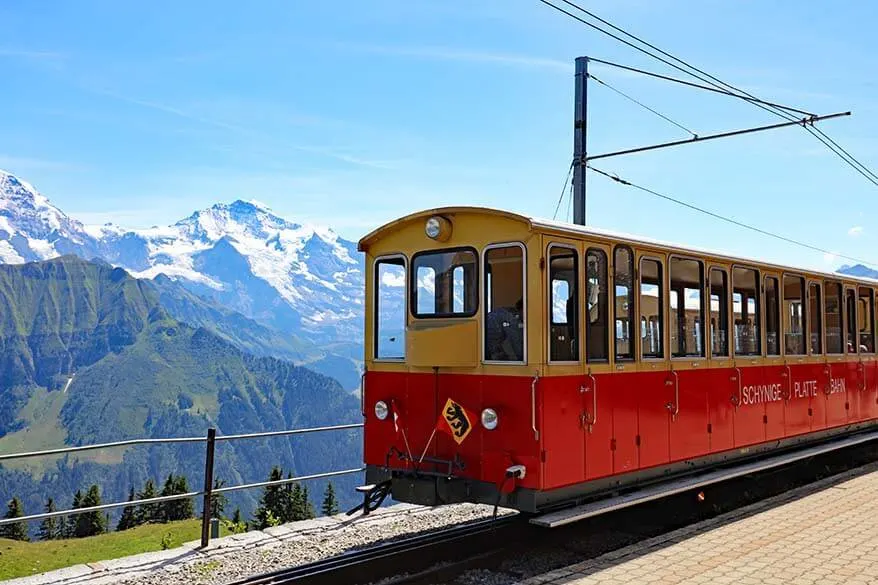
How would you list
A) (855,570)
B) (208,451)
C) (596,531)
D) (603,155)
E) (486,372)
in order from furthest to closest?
(603,155) → (596,531) → (208,451) → (486,372) → (855,570)

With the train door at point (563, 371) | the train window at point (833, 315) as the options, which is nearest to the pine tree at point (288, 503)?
the train window at point (833, 315)

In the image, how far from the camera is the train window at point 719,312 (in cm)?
989

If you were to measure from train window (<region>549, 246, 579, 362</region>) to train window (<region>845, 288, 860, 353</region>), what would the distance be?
7643 mm

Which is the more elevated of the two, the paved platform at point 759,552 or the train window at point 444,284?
the train window at point 444,284

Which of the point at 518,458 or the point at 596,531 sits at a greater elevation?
the point at 518,458

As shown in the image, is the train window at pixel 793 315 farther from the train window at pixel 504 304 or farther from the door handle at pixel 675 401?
the train window at pixel 504 304

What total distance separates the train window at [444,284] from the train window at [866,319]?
8.95m

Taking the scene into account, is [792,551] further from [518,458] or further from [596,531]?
[518,458]

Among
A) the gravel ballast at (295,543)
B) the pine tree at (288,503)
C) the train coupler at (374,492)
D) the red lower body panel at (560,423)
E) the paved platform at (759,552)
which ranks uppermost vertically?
the red lower body panel at (560,423)

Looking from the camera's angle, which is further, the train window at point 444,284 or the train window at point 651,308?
the train window at point 651,308

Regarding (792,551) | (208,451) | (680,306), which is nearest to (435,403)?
(208,451)

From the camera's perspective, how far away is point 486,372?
7898 mm

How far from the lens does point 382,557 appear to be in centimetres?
736

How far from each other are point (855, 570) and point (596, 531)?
2730mm
